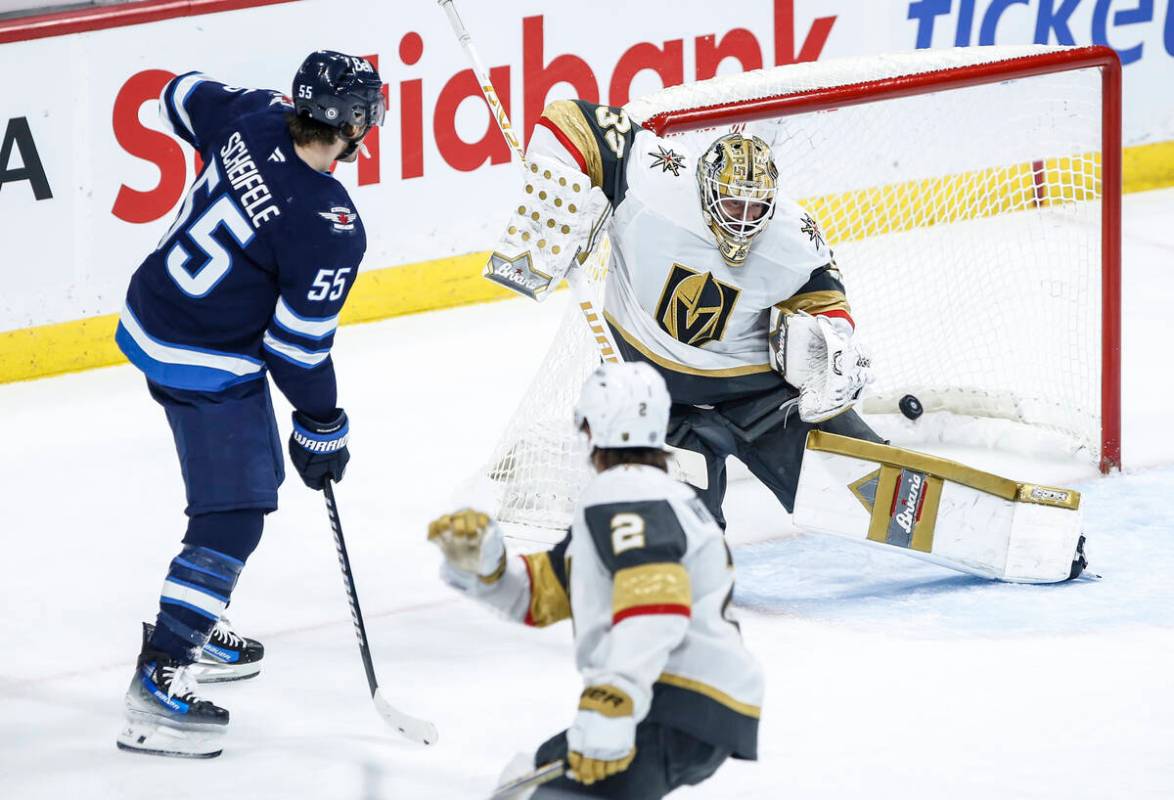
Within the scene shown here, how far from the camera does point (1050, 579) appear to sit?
4.56 m

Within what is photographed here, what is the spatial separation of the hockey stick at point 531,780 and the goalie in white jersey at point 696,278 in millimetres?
1570

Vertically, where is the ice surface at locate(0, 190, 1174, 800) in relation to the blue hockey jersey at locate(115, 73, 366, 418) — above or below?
below

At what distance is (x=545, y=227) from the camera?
14.3 ft

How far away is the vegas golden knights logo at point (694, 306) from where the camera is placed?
436 cm

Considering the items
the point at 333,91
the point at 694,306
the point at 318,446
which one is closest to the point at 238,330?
the point at 318,446

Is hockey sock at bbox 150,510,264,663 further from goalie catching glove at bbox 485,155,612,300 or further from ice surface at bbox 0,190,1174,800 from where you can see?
goalie catching glove at bbox 485,155,612,300

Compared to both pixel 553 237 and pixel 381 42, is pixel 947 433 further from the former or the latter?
pixel 381 42

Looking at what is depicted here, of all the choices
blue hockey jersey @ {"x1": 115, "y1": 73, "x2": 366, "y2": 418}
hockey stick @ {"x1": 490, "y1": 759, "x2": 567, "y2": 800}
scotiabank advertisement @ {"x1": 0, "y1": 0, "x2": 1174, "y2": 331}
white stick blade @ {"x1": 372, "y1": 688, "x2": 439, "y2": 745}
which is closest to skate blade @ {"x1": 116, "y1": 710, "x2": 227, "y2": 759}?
white stick blade @ {"x1": 372, "y1": 688, "x2": 439, "y2": 745}

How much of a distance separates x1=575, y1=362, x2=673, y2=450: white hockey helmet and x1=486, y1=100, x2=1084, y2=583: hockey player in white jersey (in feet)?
4.73

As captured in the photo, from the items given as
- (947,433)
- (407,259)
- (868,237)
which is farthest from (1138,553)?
(407,259)

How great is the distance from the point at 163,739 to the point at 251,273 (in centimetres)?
90

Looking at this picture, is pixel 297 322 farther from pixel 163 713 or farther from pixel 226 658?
pixel 226 658

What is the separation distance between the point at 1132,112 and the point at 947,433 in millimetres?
2775

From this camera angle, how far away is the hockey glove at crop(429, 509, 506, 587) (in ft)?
9.28
